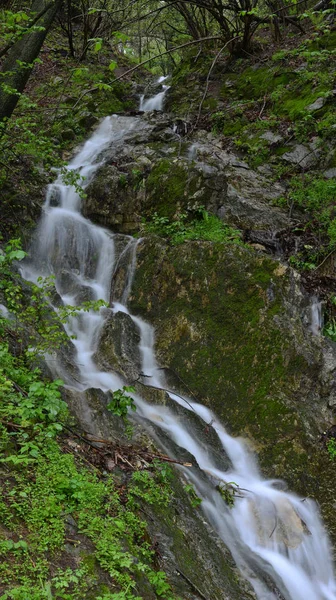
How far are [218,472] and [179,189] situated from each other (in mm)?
Result: 5353

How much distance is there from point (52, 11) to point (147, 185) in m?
3.39

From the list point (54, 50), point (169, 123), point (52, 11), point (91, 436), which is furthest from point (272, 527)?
point (54, 50)

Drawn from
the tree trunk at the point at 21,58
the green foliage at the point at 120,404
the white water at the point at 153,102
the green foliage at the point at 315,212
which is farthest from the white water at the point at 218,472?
the white water at the point at 153,102

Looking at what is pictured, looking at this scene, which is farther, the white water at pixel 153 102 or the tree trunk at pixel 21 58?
the white water at pixel 153 102

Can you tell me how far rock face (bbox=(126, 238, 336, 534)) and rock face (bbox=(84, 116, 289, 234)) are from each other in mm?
1324

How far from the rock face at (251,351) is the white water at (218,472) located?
0.82ft

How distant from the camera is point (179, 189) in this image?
8125mm

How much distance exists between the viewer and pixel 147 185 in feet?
27.9

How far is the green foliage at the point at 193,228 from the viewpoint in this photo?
23.5ft

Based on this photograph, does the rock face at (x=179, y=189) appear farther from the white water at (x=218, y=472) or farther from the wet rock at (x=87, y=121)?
the wet rock at (x=87, y=121)

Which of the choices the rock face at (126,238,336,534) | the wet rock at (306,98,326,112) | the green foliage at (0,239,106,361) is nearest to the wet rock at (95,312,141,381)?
the rock face at (126,238,336,534)

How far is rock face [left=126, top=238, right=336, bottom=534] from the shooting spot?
17.5 feet

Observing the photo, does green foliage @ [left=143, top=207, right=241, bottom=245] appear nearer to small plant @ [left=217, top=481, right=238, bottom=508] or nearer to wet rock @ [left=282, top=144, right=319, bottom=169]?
wet rock @ [left=282, top=144, right=319, bottom=169]

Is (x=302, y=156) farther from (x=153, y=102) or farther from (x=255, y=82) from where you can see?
(x=153, y=102)
